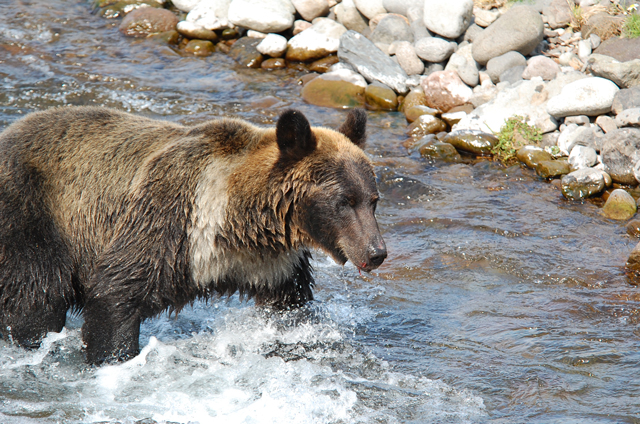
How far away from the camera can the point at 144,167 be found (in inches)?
185

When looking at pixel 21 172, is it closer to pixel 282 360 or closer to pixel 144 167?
pixel 144 167

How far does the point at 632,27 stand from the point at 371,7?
532 centimetres

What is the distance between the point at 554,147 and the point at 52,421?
7.73 meters

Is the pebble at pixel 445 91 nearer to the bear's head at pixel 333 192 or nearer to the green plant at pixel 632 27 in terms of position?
the green plant at pixel 632 27

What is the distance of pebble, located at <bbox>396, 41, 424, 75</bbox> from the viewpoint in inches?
481

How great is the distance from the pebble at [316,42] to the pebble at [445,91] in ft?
8.99

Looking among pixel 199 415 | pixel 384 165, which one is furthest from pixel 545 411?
pixel 384 165

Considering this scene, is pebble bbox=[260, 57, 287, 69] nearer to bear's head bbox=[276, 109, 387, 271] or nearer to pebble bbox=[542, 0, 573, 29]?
pebble bbox=[542, 0, 573, 29]

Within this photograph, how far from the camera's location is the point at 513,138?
32.6 ft

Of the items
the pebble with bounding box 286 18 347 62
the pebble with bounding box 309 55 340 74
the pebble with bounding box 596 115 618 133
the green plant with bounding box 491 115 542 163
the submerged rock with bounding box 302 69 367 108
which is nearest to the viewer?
the pebble with bounding box 596 115 618 133

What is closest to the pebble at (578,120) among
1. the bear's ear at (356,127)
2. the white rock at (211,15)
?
the bear's ear at (356,127)

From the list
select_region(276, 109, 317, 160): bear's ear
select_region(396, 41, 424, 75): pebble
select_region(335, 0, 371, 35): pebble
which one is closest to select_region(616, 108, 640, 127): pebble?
select_region(396, 41, 424, 75): pebble

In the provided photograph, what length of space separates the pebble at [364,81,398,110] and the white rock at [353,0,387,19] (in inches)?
105

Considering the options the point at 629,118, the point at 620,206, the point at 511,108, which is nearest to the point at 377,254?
the point at 620,206
